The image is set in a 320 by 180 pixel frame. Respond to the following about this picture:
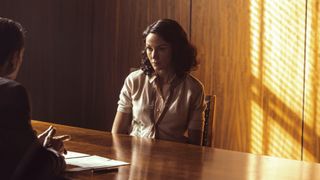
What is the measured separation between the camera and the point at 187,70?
11.3ft

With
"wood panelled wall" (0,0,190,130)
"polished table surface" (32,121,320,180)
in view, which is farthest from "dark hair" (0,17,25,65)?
"wood panelled wall" (0,0,190,130)

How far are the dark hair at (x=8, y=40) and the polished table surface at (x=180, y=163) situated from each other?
18.4 inches

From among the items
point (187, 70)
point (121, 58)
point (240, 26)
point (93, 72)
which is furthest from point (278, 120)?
point (93, 72)

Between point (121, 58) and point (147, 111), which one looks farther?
point (121, 58)

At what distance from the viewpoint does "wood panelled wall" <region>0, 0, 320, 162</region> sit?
14.2 feet

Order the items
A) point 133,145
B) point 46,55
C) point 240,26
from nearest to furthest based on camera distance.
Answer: point 133,145 → point 240,26 → point 46,55

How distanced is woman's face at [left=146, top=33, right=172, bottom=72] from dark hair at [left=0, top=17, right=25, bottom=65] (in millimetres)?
1559

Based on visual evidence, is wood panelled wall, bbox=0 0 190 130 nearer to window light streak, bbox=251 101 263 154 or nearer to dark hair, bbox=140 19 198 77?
window light streak, bbox=251 101 263 154

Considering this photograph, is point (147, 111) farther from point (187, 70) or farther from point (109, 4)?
point (109, 4)

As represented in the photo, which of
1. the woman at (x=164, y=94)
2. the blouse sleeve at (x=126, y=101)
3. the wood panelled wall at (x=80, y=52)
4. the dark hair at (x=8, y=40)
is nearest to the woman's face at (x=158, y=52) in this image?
the woman at (x=164, y=94)

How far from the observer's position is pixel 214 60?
15.8ft

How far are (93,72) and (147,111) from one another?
100 inches

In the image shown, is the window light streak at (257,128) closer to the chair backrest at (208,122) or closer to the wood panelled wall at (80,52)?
the wood panelled wall at (80,52)

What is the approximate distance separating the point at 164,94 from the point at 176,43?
0.32m
